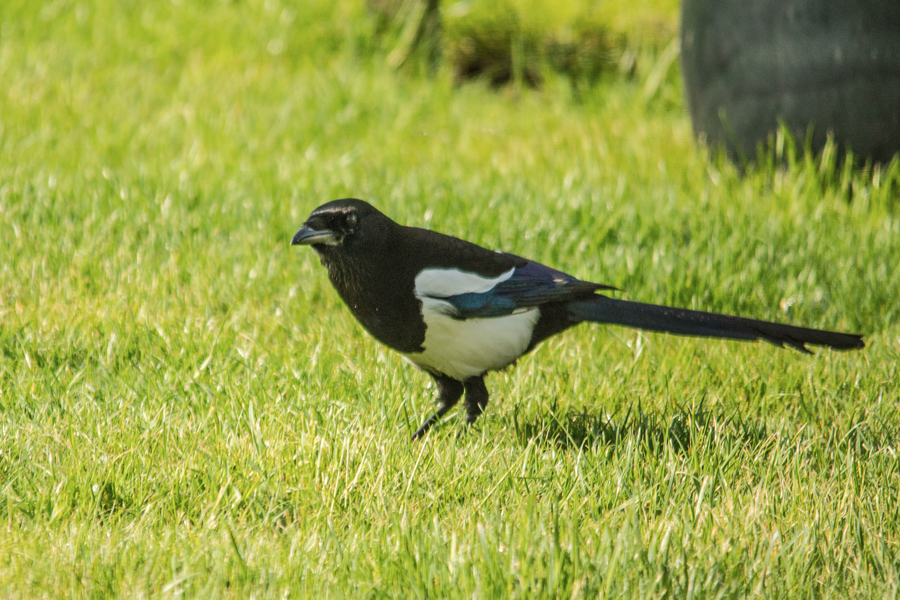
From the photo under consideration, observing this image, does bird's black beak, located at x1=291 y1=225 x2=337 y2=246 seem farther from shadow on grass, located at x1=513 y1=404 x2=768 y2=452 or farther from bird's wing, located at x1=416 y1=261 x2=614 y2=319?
shadow on grass, located at x1=513 y1=404 x2=768 y2=452

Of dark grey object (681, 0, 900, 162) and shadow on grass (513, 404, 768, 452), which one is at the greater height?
dark grey object (681, 0, 900, 162)

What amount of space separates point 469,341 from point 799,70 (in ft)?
9.69

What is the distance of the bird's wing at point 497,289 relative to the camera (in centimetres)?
300

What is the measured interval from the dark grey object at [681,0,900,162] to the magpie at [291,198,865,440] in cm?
236

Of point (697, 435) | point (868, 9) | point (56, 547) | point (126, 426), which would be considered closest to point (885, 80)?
point (868, 9)

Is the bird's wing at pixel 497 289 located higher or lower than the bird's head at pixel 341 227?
lower

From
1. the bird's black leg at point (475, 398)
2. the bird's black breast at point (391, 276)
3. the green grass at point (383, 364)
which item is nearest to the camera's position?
the green grass at point (383, 364)

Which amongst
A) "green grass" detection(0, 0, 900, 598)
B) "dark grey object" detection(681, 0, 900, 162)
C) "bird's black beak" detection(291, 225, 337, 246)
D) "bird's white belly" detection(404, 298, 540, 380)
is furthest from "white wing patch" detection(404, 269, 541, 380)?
"dark grey object" detection(681, 0, 900, 162)

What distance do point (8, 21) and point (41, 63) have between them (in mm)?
800

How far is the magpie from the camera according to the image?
299cm

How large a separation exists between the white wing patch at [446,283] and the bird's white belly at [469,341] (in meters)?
0.03

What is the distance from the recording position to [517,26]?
7703 millimetres

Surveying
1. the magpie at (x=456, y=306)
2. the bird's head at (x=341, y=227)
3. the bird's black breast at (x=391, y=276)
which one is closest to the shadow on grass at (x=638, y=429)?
the magpie at (x=456, y=306)

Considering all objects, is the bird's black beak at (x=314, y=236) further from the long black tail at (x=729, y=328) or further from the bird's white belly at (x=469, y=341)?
the long black tail at (x=729, y=328)
